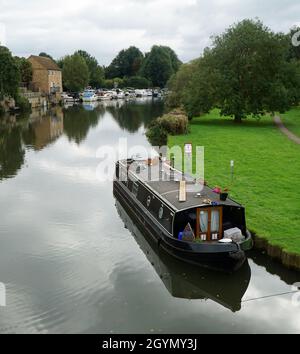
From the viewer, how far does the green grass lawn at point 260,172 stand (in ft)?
50.3

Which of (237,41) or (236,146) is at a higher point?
(237,41)

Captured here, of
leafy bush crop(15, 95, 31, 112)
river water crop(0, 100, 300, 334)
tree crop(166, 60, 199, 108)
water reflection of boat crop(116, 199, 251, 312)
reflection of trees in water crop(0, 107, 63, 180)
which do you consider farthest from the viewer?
leafy bush crop(15, 95, 31, 112)

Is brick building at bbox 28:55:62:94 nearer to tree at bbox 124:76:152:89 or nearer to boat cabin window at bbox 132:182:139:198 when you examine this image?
tree at bbox 124:76:152:89


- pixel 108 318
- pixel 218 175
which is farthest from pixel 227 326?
pixel 218 175

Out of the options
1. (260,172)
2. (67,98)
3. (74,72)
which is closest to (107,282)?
(260,172)

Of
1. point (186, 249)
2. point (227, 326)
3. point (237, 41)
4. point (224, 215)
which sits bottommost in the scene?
point (227, 326)

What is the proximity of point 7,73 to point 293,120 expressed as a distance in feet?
121

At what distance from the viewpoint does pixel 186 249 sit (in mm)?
13461

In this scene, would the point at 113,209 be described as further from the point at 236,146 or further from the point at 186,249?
the point at 236,146

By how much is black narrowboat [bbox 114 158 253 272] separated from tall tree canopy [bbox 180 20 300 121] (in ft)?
96.2

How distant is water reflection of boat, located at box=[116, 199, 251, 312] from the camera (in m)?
12.5

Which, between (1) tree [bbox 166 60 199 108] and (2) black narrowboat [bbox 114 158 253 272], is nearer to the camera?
(2) black narrowboat [bbox 114 158 253 272]

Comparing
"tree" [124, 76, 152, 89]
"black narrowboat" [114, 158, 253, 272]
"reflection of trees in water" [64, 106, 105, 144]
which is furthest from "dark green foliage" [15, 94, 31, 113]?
"tree" [124, 76, 152, 89]

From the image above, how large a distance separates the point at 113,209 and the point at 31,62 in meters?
79.0
